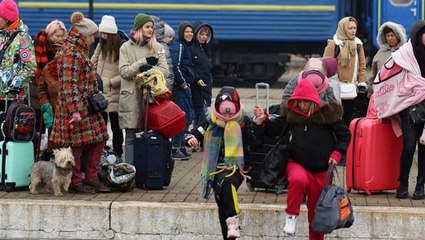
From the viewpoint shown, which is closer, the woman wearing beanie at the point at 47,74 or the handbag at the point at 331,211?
the handbag at the point at 331,211

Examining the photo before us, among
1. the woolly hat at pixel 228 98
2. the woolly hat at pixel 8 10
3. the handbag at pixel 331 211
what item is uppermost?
the woolly hat at pixel 8 10

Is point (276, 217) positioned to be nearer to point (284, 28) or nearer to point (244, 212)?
point (244, 212)

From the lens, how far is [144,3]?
24453 millimetres

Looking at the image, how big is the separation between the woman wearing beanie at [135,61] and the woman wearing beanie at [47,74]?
0.62m

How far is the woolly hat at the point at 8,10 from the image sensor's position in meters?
9.82

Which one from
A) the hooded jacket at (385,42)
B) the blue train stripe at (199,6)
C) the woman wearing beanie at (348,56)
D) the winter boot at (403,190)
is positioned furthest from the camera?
the blue train stripe at (199,6)

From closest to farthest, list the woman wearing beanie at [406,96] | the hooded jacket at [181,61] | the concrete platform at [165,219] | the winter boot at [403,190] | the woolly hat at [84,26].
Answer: the concrete platform at [165,219]
the woman wearing beanie at [406,96]
the winter boot at [403,190]
the woolly hat at [84,26]
the hooded jacket at [181,61]

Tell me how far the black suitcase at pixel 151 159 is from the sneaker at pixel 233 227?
2001mm

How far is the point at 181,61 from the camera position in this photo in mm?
12234

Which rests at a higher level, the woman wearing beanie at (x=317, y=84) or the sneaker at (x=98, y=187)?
the woman wearing beanie at (x=317, y=84)

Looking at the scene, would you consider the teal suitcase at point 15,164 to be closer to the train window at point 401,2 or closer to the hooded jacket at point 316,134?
the hooded jacket at point 316,134

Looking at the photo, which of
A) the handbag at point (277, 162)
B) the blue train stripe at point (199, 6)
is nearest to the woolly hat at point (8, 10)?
the handbag at point (277, 162)

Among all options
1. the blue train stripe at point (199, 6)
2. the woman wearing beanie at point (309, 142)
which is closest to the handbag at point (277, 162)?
A: the woman wearing beanie at point (309, 142)

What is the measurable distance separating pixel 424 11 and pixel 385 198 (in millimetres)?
14882
